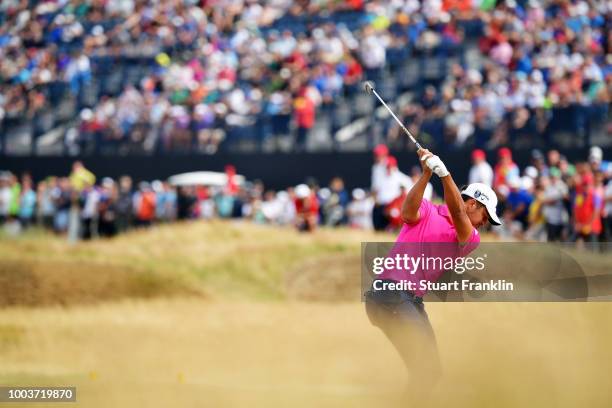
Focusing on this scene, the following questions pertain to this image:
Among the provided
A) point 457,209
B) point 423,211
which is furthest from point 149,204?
point 457,209

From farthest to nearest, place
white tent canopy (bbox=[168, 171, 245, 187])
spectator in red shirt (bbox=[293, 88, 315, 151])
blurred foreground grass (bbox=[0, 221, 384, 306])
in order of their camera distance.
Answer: white tent canopy (bbox=[168, 171, 245, 187]) < spectator in red shirt (bbox=[293, 88, 315, 151]) < blurred foreground grass (bbox=[0, 221, 384, 306])

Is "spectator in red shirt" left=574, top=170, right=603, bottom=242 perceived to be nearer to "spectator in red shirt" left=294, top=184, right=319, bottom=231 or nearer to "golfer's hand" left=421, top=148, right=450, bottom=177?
"spectator in red shirt" left=294, top=184, right=319, bottom=231

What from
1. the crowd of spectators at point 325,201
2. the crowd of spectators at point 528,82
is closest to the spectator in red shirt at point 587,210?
the crowd of spectators at point 325,201

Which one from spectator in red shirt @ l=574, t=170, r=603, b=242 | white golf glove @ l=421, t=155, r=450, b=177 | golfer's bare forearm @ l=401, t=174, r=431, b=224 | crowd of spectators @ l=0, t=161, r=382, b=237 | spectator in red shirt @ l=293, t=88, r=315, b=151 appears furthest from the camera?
spectator in red shirt @ l=293, t=88, r=315, b=151

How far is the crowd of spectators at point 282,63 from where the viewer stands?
19.9 metres

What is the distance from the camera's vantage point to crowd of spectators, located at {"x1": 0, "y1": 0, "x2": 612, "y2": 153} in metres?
19.9

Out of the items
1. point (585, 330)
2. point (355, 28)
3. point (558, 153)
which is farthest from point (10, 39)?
point (585, 330)

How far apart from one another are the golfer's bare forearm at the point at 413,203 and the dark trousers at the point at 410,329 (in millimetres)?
487

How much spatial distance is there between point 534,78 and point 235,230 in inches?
228

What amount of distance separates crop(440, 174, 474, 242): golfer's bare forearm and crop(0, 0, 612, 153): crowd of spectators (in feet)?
38.3

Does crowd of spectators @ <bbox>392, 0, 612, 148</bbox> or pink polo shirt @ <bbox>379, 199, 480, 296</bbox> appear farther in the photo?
crowd of spectators @ <bbox>392, 0, 612, 148</bbox>

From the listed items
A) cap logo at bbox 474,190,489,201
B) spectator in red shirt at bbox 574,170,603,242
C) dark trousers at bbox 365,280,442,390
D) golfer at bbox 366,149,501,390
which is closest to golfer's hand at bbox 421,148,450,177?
golfer at bbox 366,149,501,390

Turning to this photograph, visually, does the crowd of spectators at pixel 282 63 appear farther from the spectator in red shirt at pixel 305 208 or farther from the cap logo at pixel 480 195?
the cap logo at pixel 480 195

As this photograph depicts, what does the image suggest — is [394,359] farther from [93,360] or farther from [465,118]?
[465,118]
